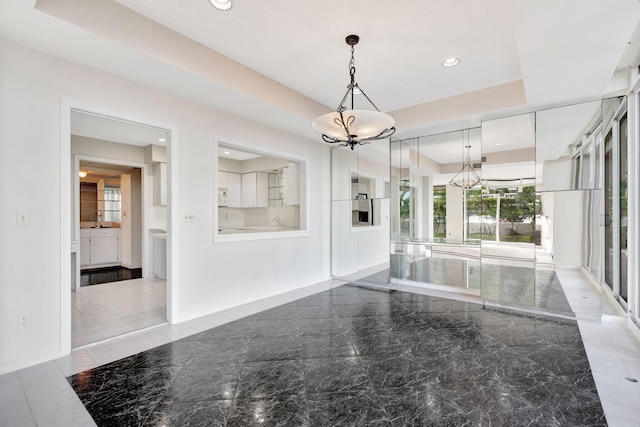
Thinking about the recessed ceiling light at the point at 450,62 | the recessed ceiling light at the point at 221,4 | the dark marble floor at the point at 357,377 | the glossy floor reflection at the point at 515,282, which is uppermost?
the recessed ceiling light at the point at 221,4

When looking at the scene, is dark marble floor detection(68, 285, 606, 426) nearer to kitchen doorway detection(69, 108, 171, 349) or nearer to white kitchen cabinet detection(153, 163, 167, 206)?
kitchen doorway detection(69, 108, 171, 349)

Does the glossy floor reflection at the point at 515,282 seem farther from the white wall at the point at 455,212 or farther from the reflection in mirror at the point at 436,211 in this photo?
the white wall at the point at 455,212

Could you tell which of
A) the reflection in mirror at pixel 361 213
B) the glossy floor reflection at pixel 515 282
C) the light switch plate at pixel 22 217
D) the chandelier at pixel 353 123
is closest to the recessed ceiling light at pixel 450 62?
the chandelier at pixel 353 123

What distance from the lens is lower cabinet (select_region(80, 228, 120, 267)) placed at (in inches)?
258

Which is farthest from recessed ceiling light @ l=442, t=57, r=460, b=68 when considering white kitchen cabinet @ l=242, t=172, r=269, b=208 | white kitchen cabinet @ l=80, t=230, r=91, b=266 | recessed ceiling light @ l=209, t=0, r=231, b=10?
white kitchen cabinet @ l=80, t=230, r=91, b=266

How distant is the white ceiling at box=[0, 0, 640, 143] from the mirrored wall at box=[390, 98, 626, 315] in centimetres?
43

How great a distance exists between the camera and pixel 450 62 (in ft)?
10.4

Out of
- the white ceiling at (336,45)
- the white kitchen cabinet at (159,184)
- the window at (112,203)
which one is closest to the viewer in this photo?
the white ceiling at (336,45)

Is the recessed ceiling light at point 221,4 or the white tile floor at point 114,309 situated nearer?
the recessed ceiling light at point 221,4

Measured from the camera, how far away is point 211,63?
116 inches

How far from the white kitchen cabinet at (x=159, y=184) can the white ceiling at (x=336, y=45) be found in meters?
2.80

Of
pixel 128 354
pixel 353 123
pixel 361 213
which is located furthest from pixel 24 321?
pixel 361 213

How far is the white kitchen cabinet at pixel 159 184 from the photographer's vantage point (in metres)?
5.77

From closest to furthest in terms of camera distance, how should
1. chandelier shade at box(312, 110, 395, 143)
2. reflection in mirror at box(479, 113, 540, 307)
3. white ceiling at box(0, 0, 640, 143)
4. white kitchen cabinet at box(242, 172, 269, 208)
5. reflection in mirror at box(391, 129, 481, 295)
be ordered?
white ceiling at box(0, 0, 640, 143) < chandelier shade at box(312, 110, 395, 143) < reflection in mirror at box(479, 113, 540, 307) < reflection in mirror at box(391, 129, 481, 295) < white kitchen cabinet at box(242, 172, 269, 208)
